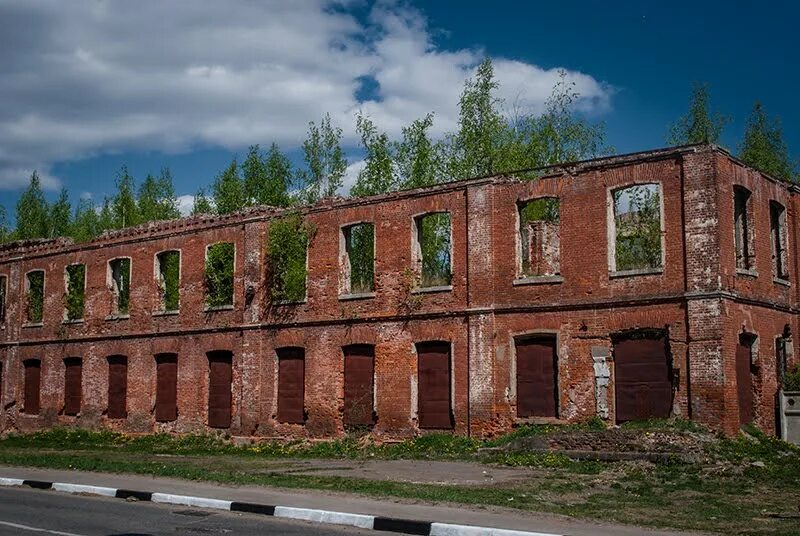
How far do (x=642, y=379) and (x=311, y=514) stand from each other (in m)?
11.0

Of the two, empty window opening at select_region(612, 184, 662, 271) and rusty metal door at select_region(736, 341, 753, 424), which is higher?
empty window opening at select_region(612, 184, 662, 271)

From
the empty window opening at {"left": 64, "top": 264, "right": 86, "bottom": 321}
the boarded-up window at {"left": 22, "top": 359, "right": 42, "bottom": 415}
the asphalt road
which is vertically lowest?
the asphalt road

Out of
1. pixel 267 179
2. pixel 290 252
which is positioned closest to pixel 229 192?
pixel 267 179

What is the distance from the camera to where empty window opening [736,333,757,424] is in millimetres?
20562

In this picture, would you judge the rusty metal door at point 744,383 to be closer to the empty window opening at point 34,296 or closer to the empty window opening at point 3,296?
the empty window opening at point 34,296

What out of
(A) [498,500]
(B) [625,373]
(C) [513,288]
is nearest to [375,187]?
(C) [513,288]

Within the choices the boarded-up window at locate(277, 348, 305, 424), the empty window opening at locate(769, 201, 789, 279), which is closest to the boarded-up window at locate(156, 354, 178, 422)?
the boarded-up window at locate(277, 348, 305, 424)

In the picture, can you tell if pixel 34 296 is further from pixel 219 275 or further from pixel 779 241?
pixel 779 241

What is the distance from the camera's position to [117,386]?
31.4 m

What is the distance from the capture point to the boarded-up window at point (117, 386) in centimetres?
3111

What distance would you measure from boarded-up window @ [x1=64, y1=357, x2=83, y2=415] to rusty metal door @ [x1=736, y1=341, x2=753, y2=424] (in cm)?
2278

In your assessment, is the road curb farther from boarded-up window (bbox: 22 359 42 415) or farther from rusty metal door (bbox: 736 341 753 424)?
boarded-up window (bbox: 22 359 42 415)

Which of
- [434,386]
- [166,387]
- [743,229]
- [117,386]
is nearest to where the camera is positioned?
[743,229]

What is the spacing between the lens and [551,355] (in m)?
21.8
